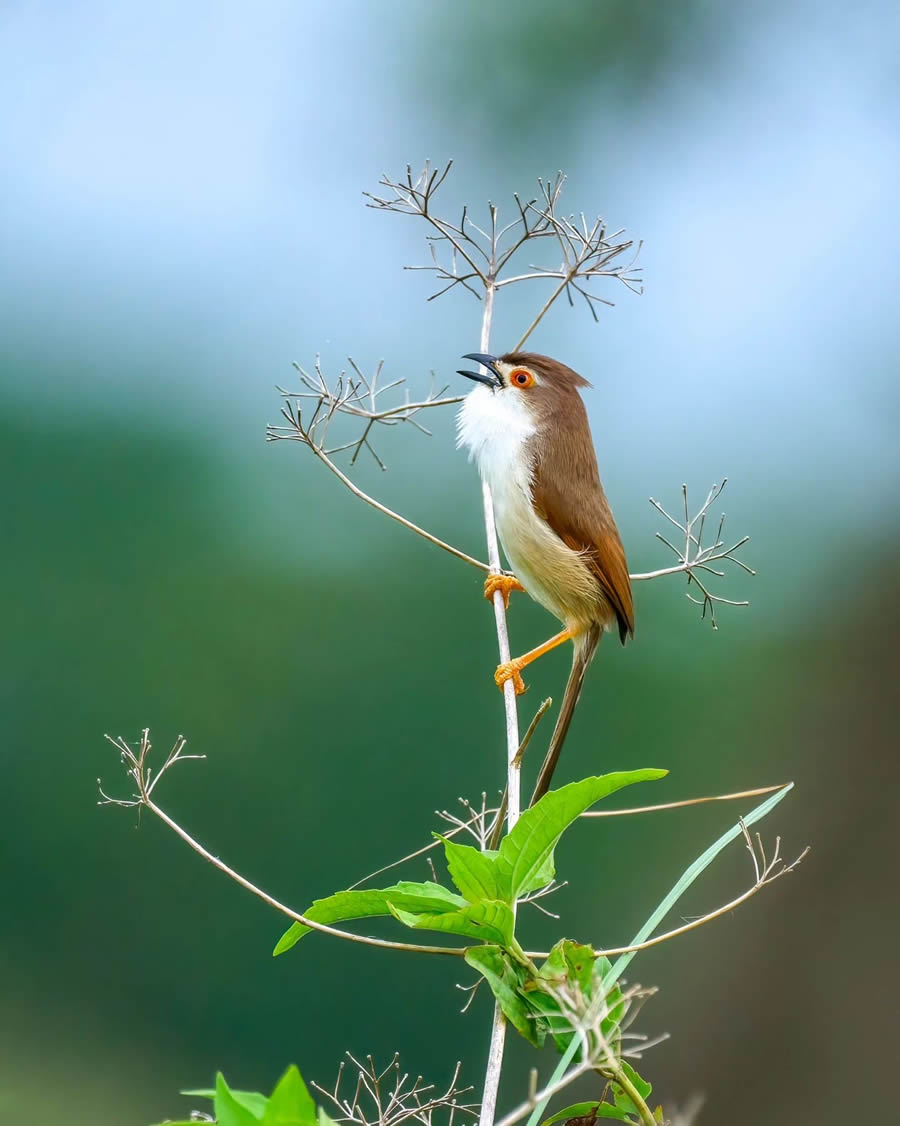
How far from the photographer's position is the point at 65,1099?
14.1 ft

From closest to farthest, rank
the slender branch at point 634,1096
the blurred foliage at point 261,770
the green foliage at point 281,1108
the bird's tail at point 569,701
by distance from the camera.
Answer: the green foliage at point 281,1108, the slender branch at point 634,1096, the bird's tail at point 569,701, the blurred foliage at point 261,770

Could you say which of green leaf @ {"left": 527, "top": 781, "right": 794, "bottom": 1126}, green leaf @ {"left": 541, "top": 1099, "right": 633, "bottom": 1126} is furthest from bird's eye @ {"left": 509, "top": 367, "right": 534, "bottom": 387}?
green leaf @ {"left": 541, "top": 1099, "right": 633, "bottom": 1126}

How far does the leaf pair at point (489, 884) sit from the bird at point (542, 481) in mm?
1356

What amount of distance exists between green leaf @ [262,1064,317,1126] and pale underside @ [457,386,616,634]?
5.62 ft

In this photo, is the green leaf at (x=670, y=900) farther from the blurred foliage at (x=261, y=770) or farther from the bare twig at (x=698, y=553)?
the blurred foliage at (x=261, y=770)

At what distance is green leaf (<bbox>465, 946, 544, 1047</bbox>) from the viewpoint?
2.88 feet

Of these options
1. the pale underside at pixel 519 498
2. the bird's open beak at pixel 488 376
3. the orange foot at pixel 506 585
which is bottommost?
the orange foot at pixel 506 585

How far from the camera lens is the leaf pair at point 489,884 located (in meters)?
0.85

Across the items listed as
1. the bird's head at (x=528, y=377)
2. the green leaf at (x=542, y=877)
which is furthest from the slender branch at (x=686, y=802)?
the bird's head at (x=528, y=377)

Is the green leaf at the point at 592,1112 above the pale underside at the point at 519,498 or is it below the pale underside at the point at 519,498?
below

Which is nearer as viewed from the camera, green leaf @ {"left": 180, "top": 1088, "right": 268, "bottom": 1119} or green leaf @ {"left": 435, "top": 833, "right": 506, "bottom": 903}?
green leaf @ {"left": 180, "top": 1088, "right": 268, "bottom": 1119}

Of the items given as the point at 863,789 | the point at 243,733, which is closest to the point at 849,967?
the point at 863,789

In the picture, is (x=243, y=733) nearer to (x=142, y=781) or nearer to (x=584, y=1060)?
(x=142, y=781)

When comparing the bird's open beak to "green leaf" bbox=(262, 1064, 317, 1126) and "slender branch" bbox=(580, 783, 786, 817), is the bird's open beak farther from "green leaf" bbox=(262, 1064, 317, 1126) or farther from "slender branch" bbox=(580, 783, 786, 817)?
"green leaf" bbox=(262, 1064, 317, 1126)
